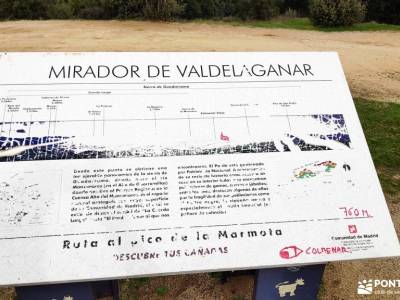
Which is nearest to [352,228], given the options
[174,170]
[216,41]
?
[174,170]

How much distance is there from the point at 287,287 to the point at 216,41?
8.24 meters

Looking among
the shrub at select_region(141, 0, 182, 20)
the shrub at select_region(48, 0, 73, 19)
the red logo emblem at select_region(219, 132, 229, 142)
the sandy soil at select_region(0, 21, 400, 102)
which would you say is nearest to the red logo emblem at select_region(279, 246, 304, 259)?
the red logo emblem at select_region(219, 132, 229, 142)

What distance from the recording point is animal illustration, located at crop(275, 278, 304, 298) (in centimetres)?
340

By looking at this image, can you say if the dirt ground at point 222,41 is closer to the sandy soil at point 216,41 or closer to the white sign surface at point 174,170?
the sandy soil at point 216,41

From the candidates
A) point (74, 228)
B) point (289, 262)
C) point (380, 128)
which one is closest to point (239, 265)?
point (289, 262)

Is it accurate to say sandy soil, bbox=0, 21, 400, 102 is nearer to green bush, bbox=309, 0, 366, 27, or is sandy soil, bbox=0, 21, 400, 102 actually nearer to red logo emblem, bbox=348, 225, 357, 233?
green bush, bbox=309, 0, 366, 27

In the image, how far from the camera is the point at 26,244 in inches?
108

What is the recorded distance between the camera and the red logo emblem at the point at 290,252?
2930 millimetres

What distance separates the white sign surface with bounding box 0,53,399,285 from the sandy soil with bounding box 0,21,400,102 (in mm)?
5048

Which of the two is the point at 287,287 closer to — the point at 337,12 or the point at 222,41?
the point at 222,41

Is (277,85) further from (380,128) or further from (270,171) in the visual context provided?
(380,128)

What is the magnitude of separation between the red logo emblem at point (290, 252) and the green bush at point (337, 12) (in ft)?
37.1

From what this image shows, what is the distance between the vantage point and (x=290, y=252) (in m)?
2.94

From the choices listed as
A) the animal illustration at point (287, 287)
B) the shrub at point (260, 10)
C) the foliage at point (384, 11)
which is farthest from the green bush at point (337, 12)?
the animal illustration at point (287, 287)
